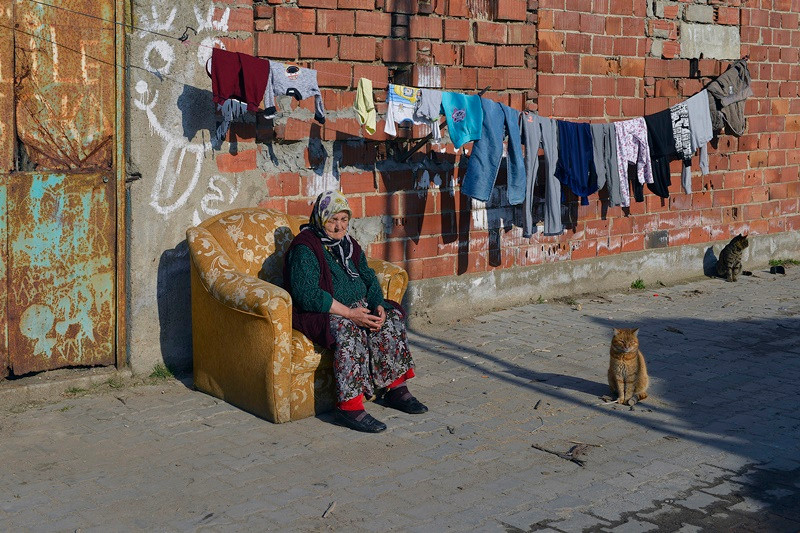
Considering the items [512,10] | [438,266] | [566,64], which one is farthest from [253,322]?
[566,64]

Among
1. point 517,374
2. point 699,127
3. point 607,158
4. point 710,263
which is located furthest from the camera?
point 710,263

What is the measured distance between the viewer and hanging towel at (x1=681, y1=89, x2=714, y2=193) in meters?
9.91

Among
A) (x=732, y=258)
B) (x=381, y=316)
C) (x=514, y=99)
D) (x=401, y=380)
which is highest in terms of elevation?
(x=514, y=99)

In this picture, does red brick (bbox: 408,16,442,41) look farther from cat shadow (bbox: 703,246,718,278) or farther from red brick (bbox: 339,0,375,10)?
cat shadow (bbox: 703,246,718,278)

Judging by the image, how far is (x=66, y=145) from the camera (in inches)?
249

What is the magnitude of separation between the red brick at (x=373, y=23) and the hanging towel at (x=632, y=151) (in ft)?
8.57

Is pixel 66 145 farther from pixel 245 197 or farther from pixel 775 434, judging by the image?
pixel 775 434

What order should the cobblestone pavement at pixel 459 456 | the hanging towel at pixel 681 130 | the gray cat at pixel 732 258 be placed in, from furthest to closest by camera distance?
the gray cat at pixel 732 258 → the hanging towel at pixel 681 130 → the cobblestone pavement at pixel 459 456

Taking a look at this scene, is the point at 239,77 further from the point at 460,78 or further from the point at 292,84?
the point at 460,78

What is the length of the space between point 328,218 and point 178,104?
4.78 ft

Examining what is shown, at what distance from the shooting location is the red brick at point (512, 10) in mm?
8664

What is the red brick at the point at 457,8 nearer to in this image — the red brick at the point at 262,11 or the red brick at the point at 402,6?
the red brick at the point at 402,6

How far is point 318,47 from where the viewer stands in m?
7.45

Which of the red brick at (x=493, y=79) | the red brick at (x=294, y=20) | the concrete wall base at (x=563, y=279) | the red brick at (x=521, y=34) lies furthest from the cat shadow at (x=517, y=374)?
the red brick at (x=521, y=34)
